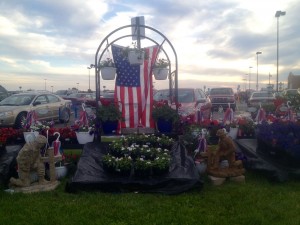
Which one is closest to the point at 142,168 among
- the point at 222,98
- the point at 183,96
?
the point at 183,96

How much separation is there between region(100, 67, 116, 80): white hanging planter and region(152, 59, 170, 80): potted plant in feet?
3.46

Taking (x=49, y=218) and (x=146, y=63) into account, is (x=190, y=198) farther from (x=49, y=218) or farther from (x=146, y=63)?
(x=146, y=63)

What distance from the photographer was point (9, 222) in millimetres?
4137

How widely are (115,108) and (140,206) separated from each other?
3.20 metres

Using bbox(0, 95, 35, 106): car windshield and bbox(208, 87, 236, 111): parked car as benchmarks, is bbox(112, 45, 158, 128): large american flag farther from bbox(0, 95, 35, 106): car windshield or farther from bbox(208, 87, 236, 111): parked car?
bbox(208, 87, 236, 111): parked car

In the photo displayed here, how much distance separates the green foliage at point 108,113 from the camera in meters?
7.30

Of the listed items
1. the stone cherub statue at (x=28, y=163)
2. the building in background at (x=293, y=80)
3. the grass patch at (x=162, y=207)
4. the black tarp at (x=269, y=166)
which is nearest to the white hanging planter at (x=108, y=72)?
the stone cherub statue at (x=28, y=163)

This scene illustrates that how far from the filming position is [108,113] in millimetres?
7324

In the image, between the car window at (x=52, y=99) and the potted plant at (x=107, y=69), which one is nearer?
the potted plant at (x=107, y=69)

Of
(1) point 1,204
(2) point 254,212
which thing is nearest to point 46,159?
(1) point 1,204

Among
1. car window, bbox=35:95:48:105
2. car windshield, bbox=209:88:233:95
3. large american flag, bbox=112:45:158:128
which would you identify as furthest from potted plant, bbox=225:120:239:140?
car windshield, bbox=209:88:233:95

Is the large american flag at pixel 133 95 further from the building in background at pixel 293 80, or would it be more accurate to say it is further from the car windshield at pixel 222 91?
the building in background at pixel 293 80

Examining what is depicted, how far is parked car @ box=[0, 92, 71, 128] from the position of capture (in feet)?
41.9

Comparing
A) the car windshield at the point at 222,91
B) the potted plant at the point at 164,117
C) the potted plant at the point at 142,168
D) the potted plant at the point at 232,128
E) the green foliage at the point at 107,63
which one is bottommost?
the potted plant at the point at 142,168
